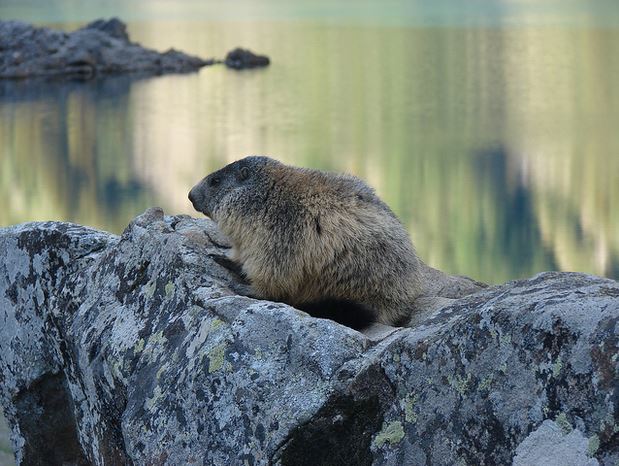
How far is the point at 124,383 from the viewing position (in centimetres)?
543

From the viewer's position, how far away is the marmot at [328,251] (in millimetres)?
5832

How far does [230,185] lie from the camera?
659 centimetres

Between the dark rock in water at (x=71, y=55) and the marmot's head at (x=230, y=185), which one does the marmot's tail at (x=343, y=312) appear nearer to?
→ the marmot's head at (x=230, y=185)

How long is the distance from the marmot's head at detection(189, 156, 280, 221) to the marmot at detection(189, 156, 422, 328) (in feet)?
0.39

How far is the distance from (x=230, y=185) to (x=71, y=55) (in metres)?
39.5

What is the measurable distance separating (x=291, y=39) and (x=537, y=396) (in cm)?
6686

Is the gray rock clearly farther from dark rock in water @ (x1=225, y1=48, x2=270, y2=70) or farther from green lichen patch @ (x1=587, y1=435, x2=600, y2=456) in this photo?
dark rock in water @ (x1=225, y1=48, x2=270, y2=70)

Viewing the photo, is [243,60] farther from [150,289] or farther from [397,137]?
[150,289]

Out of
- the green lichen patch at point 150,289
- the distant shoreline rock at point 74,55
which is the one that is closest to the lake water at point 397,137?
the distant shoreline rock at point 74,55

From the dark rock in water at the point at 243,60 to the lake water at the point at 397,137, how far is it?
3.51 ft

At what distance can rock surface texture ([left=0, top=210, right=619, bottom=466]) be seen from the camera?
377 cm

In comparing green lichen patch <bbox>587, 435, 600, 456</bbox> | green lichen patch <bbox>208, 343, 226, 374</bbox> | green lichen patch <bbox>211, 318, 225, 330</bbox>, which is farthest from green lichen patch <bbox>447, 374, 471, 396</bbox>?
green lichen patch <bbox>211, 318, 225, 330</bbox>

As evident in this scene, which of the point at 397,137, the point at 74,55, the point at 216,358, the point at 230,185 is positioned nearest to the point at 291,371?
the point at 216,358

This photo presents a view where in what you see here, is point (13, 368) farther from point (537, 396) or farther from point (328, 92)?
point (328, 92)
